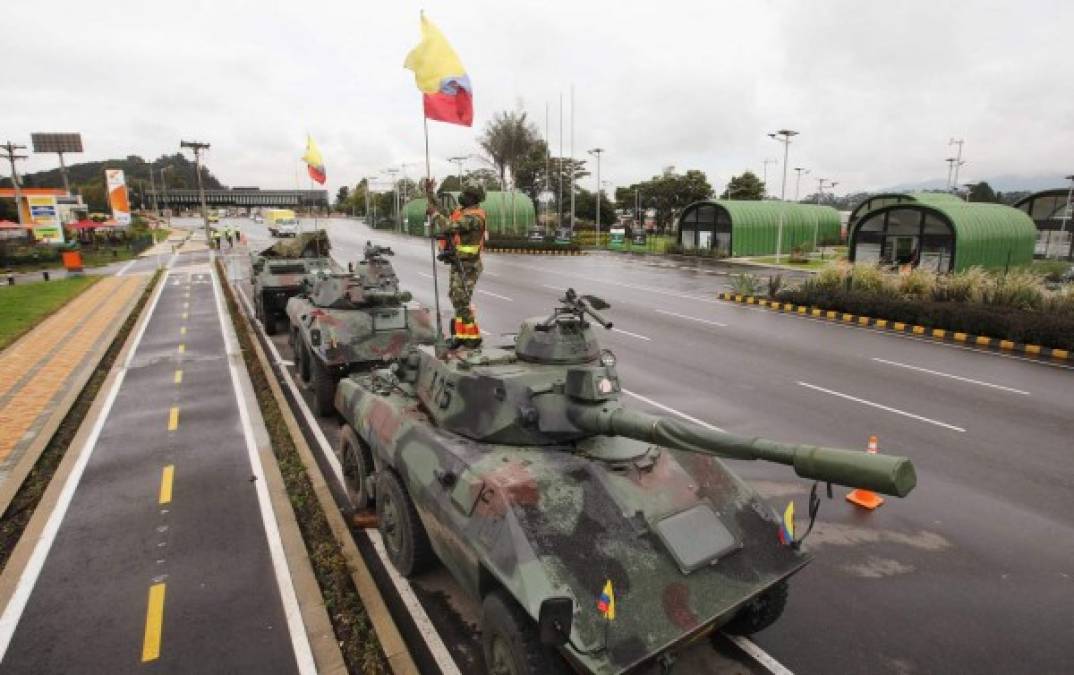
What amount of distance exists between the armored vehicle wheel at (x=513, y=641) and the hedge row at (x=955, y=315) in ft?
57.7

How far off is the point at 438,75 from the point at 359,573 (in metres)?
6.44

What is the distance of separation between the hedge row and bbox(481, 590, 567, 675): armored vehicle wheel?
57.7 ft

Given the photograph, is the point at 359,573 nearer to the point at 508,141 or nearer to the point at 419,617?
the point at 419,617

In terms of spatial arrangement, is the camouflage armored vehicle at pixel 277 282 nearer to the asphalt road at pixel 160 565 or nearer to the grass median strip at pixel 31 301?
the grass median strip at pixel 31 301

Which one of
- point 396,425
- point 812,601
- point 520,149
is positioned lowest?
point 812,601

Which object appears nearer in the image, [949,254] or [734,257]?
[949,254]

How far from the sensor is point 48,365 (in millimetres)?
14047

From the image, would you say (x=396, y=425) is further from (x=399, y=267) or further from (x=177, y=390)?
(x=399, y=267)

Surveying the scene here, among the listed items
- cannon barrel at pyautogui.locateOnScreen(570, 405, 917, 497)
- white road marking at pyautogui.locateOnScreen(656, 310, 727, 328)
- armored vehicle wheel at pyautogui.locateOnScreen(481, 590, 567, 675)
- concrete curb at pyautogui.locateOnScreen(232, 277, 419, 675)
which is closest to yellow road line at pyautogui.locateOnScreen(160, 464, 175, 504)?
concrete curb at pyautogui.locateOnScreen(232, 277, 419, 675)

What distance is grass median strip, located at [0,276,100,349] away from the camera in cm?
1795

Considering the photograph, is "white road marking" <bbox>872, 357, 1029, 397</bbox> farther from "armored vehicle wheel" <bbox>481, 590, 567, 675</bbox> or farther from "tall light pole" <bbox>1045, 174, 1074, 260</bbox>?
"tall light pole" <bbox>1045, 174, 1074, 260</bbox>

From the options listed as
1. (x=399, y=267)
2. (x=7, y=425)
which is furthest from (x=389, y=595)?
(x=399, y=267)

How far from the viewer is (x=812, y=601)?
5.95 metres

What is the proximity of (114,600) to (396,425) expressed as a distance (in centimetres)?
313
